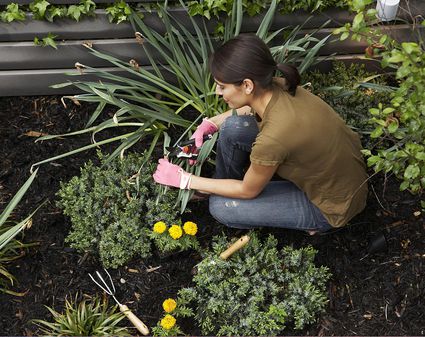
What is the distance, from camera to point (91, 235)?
244 cm

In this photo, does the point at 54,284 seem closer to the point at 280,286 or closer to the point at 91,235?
the point at 91,235

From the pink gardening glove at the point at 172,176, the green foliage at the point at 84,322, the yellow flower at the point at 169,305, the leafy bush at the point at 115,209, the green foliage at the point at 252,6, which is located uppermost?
the green foliage at the point at 252,6

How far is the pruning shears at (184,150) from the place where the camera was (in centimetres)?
244

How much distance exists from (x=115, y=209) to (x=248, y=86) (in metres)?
0.87

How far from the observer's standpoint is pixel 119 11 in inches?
101

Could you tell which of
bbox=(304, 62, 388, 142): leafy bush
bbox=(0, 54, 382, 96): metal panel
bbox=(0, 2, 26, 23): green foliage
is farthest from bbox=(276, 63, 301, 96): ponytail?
bbox=(0, 2, 26, 23): green foliage

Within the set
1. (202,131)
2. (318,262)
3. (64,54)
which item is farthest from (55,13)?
(318,262)

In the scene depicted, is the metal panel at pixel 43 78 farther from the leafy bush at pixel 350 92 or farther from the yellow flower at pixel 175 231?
the yellow flower at pixel 175 231

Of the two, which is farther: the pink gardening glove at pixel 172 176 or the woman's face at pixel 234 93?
the pink gardening glove at pixel 172 176

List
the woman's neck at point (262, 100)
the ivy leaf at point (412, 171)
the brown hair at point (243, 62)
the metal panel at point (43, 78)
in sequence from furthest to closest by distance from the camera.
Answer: the metal panel at point (43, 78), the woman's neck at point (262, 100), the brown hair at point (243, 62), the ivy leaf at point (412, 171)

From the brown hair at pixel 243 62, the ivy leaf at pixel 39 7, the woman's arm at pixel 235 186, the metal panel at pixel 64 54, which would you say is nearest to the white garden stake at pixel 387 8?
the brown hair at pixel 243 62

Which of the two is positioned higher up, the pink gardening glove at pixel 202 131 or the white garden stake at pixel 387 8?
the white garden stake at pixel 387 8

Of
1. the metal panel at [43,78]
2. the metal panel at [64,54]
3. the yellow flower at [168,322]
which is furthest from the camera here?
the metal panel at [43,78]

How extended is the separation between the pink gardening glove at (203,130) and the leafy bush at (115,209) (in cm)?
24
